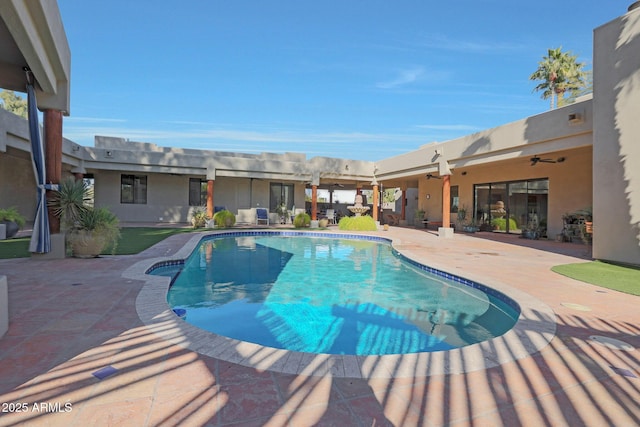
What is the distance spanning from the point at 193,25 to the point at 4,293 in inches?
576

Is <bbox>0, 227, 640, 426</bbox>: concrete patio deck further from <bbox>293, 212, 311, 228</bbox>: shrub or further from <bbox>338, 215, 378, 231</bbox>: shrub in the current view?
<bbox>293, 212, 311, 228</bbox>: shrub

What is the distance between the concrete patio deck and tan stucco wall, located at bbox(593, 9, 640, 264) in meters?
5.36

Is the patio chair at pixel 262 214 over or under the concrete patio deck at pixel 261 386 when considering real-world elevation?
over

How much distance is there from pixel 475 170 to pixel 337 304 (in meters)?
14.2

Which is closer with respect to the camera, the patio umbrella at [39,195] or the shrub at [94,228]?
the patio umbrella at [39,195]

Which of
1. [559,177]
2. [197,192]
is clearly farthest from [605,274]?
[197,192]

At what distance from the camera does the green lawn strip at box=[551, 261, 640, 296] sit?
5.48 m

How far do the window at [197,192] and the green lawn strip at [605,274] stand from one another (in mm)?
16968

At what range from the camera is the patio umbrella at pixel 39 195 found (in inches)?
258

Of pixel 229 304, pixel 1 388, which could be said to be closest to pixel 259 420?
pixel 1 388

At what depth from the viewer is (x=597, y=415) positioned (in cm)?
200

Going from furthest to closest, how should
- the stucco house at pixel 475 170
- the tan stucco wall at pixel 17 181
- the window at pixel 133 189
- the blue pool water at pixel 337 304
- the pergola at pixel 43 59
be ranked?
the window at pixel 133 189, the tan stucco wall at pixel 17 181, the stucco house at pixel 475 170, the pergola at pixel 43 59, the blue pool water at pixel 337 304

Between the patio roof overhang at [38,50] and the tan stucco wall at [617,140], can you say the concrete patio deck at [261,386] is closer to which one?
the patio roof overhang at [38,50]

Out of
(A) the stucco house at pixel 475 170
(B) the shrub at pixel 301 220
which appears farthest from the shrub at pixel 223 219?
(B) the shrub at pixel 301 220
